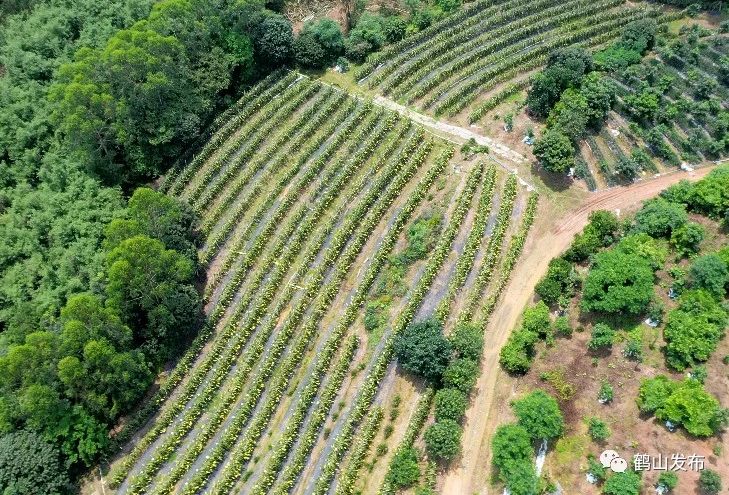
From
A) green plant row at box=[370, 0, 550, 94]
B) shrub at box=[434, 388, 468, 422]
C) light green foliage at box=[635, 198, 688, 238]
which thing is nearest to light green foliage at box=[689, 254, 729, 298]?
light green foliage at box=[635, 198, 688, 238]

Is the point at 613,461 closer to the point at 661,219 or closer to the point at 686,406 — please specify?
the point at 686,406

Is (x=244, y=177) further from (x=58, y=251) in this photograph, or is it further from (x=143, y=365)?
(x=143, y=365)

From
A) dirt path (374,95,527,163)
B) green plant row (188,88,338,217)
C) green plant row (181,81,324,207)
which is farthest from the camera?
dirt path (374,95,527,163)

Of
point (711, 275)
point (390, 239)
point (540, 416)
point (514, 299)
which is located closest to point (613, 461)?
point (540, 416)

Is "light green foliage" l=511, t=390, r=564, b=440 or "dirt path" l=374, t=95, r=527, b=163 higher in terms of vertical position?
"dirt path" l=374, t=95, r=527, b=163

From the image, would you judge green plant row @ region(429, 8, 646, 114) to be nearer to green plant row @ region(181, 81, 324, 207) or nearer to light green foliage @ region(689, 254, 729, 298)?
green plant row @ region(181, 81, 324, 207)

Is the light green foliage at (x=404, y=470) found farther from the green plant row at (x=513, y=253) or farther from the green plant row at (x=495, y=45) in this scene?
the green plant row at (x=495, y=45)
